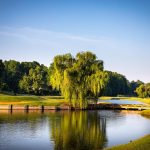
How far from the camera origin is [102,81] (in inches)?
3425

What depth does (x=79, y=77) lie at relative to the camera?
3403 inches

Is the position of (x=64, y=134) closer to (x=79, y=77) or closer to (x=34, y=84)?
(x=79, y=77)

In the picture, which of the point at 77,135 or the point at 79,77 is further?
the point at 79,77

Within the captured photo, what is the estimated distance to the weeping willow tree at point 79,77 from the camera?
85.1 meters

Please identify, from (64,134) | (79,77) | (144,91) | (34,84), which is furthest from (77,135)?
(144,91)

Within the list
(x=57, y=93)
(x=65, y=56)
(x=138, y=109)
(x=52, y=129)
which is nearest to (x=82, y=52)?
(x=65, y=56)

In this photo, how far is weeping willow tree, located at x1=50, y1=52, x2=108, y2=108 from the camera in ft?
279

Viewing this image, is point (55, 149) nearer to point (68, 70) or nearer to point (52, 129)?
point (52, 129)

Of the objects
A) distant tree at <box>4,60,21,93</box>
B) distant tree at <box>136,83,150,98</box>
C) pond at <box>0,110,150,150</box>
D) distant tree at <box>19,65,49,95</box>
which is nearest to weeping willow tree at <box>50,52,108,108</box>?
pond at <box>0,110,150,150</box>

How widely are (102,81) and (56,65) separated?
42.8ft

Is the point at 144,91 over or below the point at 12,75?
below

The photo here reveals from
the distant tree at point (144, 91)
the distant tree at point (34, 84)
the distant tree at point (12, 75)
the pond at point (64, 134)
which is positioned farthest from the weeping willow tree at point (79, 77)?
the distant tree at point (144, 91)

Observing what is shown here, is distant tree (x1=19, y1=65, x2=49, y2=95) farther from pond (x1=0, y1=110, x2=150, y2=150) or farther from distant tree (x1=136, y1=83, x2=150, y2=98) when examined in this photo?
pond (x1=0, y1=110, x2=150, y2=150)

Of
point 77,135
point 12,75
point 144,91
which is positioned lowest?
point 77,135
